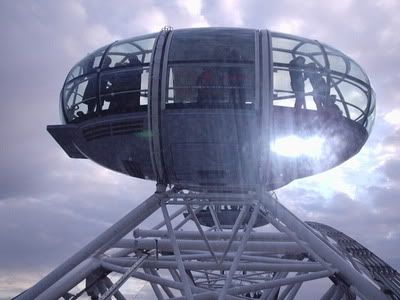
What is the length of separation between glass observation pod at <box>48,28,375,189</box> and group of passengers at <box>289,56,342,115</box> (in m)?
0.02

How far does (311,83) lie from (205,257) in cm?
625

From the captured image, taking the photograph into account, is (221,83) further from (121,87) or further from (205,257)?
(205,257)

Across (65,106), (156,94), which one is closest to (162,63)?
(156,94)

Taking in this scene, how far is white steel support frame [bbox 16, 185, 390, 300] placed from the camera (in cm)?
1244

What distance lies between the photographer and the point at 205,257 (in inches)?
632

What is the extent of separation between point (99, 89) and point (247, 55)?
3.03m

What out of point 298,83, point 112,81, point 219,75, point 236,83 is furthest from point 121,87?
point 298,83

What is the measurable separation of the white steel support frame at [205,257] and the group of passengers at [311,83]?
2173mm

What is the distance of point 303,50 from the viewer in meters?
12.2

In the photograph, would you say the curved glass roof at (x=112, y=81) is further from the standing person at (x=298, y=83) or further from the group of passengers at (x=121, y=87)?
the standing person at (x=298, y=83)

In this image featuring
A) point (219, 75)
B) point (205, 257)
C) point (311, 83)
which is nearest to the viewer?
point (219, 75)

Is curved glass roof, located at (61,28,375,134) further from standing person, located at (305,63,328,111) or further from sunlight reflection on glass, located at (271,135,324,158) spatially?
sunlight reflection on glass, located at (271,135,324,158)

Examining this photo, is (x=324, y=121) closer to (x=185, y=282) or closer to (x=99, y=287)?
(x=185, y=282)

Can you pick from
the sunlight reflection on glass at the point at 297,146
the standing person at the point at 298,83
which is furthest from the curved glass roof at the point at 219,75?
the sunlight reflection on glass at the point at 297,146
